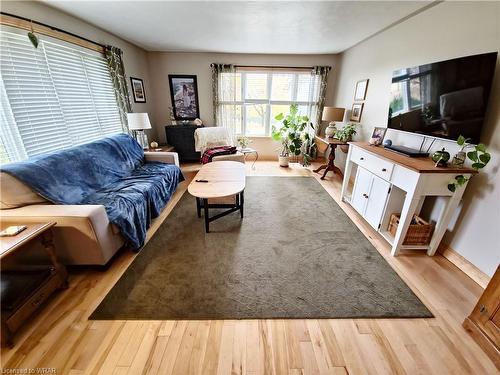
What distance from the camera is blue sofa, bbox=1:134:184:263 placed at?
5.84 feet

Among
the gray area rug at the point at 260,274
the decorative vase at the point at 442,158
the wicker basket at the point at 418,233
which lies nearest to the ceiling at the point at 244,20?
the decorative vase at the point at 442,158

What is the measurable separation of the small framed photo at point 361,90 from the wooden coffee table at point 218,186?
8.09ft

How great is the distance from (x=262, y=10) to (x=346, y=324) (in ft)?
10.3

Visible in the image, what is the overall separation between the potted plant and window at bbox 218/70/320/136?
0.98 feet

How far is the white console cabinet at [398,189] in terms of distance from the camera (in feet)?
5.82

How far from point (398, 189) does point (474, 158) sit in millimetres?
622

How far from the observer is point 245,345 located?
4.16 ft

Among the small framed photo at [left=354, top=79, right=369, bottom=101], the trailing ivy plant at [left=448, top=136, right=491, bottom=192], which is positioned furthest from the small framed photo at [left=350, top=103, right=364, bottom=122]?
the trailing ivy plant at [left=448, top=136, right=491, bottom=192]

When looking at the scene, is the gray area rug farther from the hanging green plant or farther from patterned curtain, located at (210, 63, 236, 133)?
patterned curtain, located at (210, 63, 236, 133)

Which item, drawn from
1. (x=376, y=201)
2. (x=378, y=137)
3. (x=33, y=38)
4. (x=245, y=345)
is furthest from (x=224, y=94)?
(x=245, y=345)

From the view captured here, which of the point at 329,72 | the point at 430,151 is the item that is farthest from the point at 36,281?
the point at 329,72

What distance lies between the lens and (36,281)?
1418mm

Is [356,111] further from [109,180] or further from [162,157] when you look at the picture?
[109,180]

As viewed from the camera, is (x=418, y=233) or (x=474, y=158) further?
(x=418, y=233)
